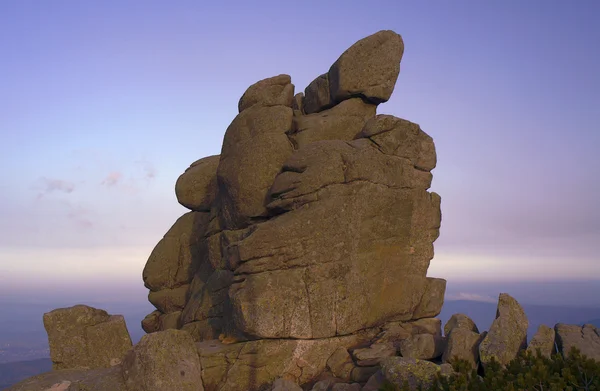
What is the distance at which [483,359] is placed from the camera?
23906mm

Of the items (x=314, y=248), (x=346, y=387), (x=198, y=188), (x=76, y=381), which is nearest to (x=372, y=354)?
(x=346, y=387)

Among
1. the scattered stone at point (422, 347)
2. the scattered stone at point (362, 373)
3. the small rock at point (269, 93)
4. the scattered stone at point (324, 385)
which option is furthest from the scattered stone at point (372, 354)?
the small rock at point (269, 93)

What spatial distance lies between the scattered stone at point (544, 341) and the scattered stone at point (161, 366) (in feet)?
52.1

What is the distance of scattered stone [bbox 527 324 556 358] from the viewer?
24.4 metres

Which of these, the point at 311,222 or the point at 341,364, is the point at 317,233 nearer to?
the point at 311,222

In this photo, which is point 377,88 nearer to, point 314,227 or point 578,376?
point 314,227

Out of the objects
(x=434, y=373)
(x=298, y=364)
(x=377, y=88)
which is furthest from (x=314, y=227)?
(x=377, y=88)

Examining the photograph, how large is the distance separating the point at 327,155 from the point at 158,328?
1894 centimetres

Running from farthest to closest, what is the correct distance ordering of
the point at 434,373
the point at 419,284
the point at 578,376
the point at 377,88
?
the point at 377,88, the point at 419,284, the point at 434,373, the point at 578,376

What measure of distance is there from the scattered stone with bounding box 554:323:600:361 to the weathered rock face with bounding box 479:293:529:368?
1.56 meters

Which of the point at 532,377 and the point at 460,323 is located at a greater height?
the point at 460,323

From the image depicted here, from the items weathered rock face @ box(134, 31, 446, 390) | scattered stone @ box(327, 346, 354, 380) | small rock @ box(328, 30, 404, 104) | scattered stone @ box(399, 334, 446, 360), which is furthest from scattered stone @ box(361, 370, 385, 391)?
small rock @ box(328, 30, 404, 104)

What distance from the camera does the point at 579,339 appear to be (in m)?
24.5

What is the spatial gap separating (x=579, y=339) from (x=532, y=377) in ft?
24.0
